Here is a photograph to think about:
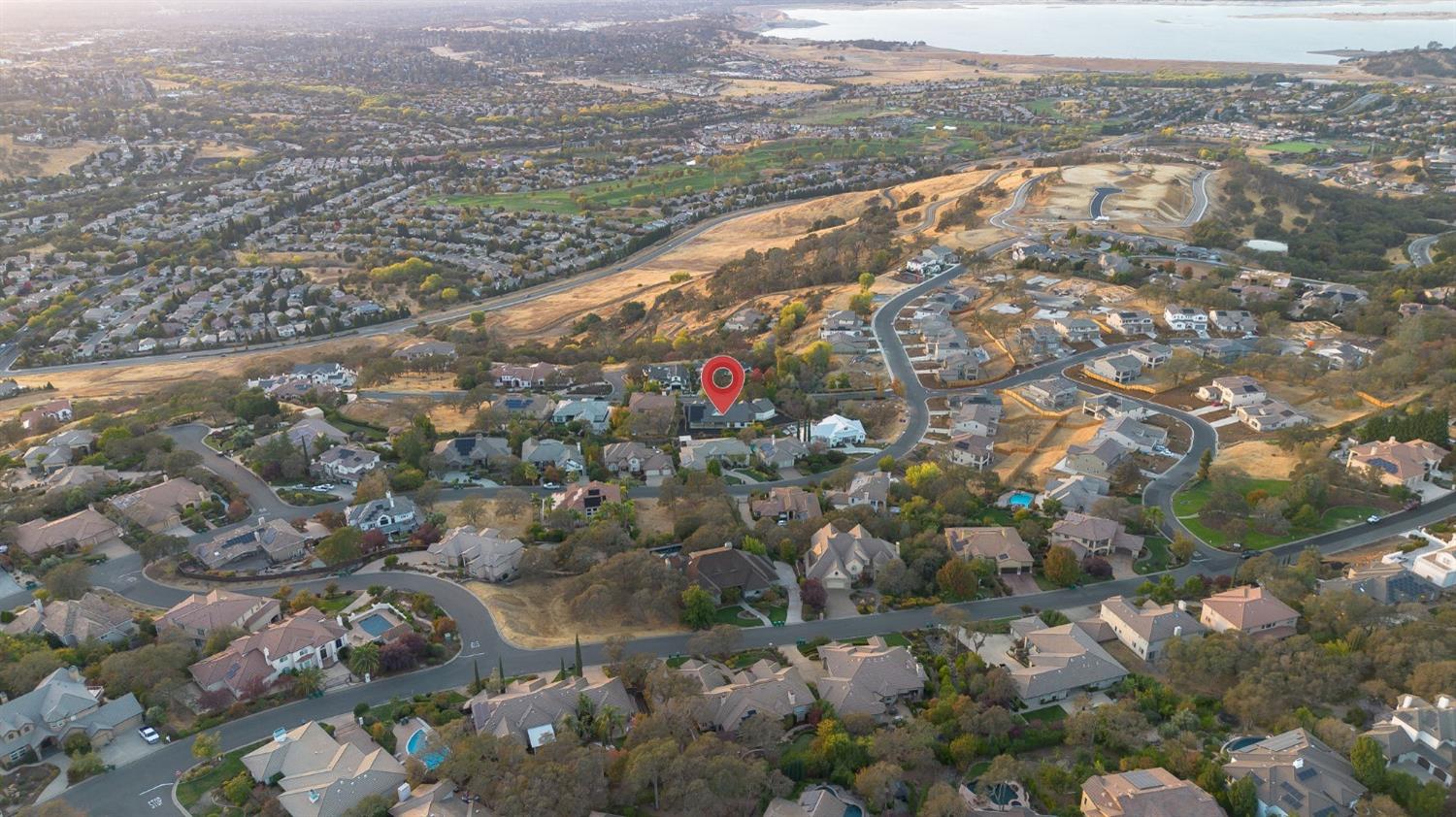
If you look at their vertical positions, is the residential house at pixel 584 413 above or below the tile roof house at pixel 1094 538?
below

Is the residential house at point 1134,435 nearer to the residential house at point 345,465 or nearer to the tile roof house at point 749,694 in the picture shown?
the tile roof house at point 749,694

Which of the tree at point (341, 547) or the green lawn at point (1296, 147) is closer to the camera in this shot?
the tree at point (341, 547)

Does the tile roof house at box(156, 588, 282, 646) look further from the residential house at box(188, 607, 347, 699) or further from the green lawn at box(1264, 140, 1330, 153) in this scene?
the green lawn at box(1264, 140, 1330, 153)

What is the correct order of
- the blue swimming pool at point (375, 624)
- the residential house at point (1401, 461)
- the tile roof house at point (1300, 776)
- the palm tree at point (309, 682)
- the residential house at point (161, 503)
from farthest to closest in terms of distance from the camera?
the residential house at point (161, 503)
the residential house at point (1401, 461)
the blue swimming pool at point (375, 624)
the palm tree at point (309, 682)
the tile roof house at point (1300, 776)

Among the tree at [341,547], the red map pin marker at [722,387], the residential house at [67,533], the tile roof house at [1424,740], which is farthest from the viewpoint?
the red map pin marker at [722,387]

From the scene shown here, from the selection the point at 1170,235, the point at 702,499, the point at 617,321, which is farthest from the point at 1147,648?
the point at 1170,235

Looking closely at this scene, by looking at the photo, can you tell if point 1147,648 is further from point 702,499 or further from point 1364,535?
point 702,499

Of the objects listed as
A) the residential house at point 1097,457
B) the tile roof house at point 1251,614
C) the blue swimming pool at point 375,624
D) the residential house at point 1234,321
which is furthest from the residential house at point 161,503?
the residential house at point 1234,321
